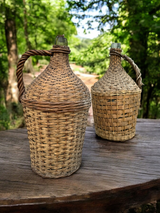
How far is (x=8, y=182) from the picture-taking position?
98 centimetres

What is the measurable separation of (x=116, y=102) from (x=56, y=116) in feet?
2.07

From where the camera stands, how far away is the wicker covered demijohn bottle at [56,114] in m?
→ 0.92

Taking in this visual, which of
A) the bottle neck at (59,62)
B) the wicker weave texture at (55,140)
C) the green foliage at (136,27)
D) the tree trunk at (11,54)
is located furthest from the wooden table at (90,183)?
the tree trunk at (11,54)

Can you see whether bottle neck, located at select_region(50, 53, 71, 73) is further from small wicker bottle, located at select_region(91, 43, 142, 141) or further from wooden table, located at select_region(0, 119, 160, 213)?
wooden table, located at select_region(0, 119, 160, 213)

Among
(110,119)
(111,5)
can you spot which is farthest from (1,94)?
(110,119)

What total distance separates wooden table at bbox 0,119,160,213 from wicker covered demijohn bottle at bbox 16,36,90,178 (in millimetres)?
106

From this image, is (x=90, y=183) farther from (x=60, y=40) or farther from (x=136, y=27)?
(x=136, y=27)

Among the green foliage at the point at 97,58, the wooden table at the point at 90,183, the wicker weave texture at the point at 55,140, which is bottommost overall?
the wooden table at the point at 90,183

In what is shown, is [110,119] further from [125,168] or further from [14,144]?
[14,144]

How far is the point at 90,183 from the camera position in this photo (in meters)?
0.98

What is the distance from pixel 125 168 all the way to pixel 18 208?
2.16 feet

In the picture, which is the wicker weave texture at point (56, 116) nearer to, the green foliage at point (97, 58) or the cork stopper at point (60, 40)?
the cork stopper at point (60, 40)

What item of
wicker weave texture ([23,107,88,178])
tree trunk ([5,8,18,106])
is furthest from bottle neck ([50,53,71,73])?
tree trunk ([5,8,18,106])

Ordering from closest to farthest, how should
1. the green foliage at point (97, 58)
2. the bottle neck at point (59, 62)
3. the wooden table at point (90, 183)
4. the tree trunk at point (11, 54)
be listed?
the wooden table at point (90, 183)
the bottle neck at point (59, 62)
the green foliage at point (97, 58)
the tree trunk at point (11, 54)
